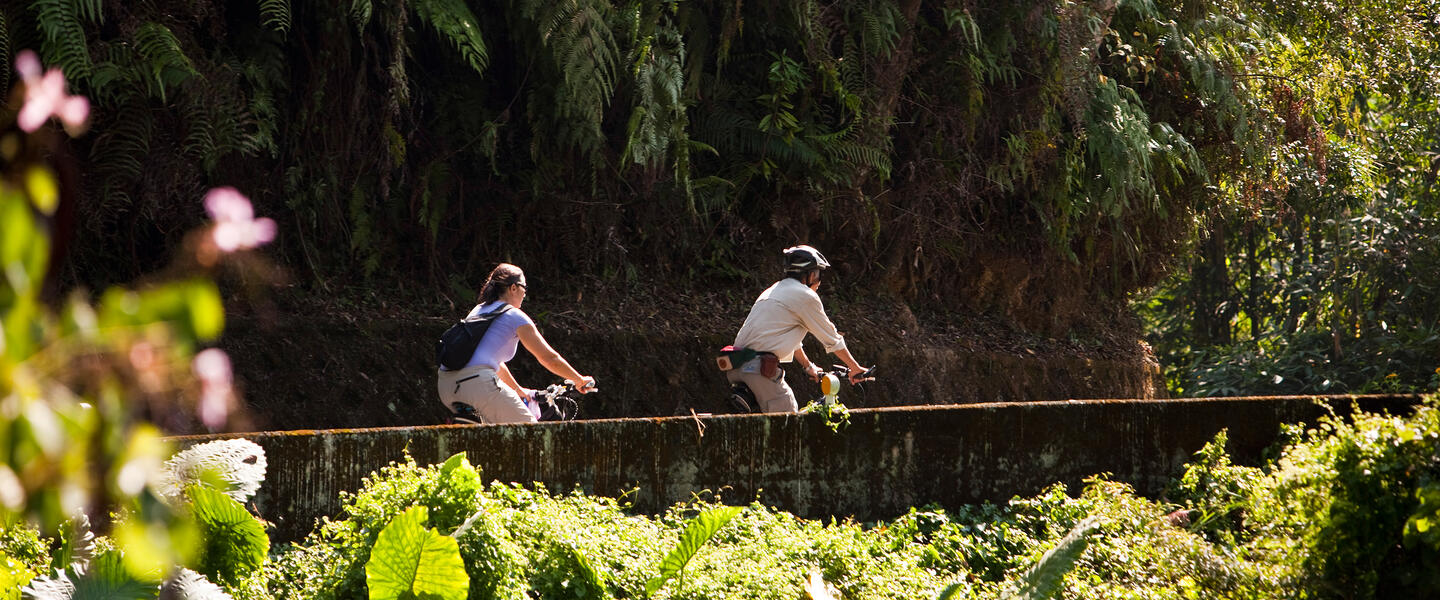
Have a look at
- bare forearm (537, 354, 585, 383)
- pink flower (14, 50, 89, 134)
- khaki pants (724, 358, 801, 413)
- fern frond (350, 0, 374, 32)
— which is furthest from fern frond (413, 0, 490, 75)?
pink flower (14, 50, 89, 134)

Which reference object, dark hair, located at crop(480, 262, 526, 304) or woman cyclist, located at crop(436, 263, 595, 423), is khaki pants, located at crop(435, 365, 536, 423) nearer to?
woman cyclist, located at crop(436, 263, 595, 423)

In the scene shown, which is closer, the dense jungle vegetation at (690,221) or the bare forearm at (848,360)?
the dense jungle vegetation at (690,221)

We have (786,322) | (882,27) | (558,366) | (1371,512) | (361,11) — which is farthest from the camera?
(882,27)

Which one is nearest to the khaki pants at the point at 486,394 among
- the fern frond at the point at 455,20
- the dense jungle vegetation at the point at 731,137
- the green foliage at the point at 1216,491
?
the dense jungle vegetation at the point at 731,137

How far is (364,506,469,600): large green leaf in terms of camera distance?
15.1 feet

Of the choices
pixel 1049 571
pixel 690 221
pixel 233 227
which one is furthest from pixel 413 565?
pixel 690 221

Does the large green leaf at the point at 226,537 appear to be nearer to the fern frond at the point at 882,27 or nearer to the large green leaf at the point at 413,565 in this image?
the large green leaf at the point at 413,565

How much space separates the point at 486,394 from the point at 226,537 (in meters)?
2.24

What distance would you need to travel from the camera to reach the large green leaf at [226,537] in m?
4.84

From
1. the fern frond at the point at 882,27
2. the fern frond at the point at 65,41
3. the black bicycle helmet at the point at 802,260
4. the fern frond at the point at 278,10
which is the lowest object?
the black bicycle helmet at the point at 802,260

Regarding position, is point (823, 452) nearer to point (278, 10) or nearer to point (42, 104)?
point (278, 10)

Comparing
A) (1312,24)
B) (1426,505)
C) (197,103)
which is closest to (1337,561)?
(1426,505)

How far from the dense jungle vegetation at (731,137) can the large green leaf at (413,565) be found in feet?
12.4

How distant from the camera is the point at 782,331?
8117 millimetres
